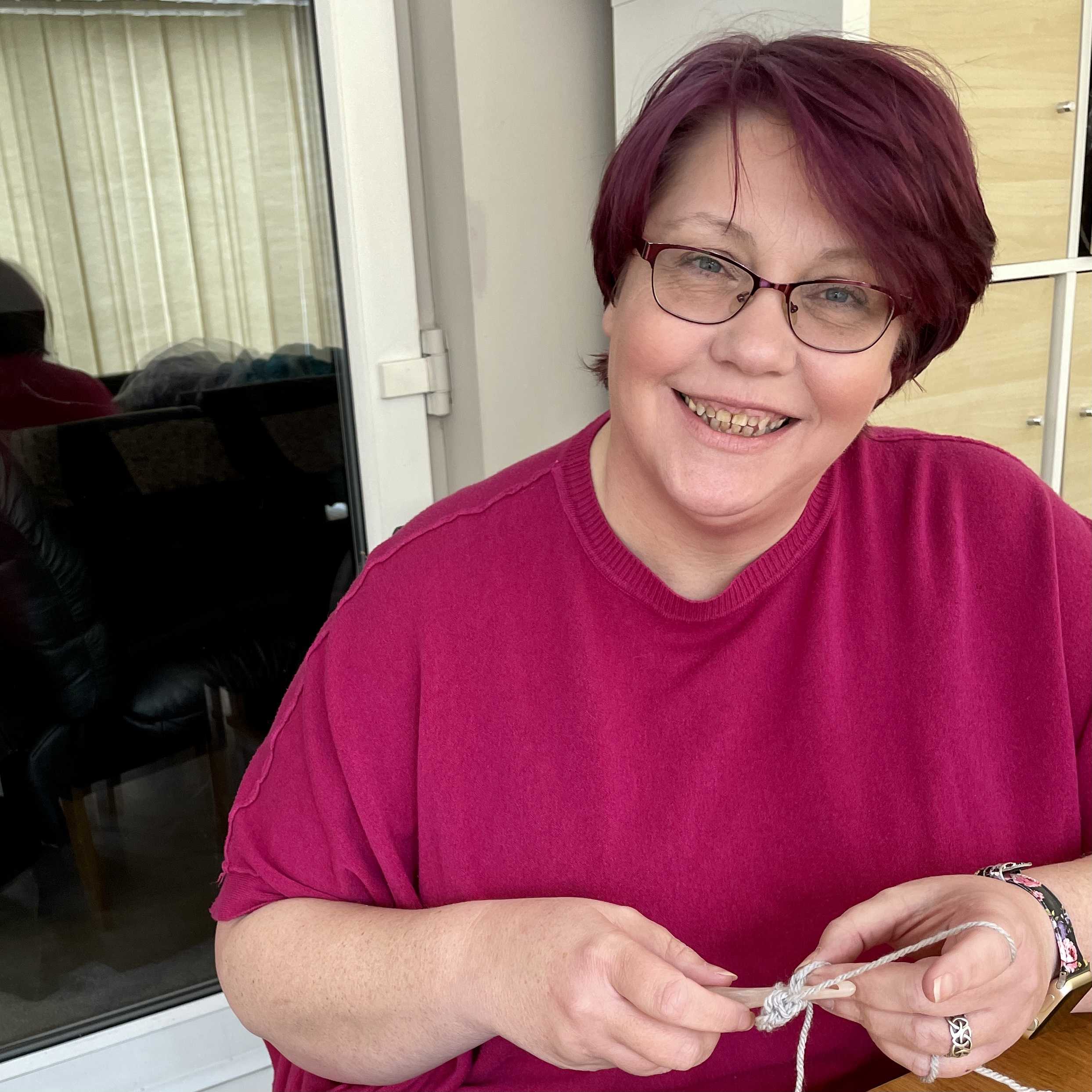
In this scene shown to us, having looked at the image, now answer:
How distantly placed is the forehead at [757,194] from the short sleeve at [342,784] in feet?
1.48

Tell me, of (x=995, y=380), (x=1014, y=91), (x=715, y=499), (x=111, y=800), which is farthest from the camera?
(x=111, y=800)

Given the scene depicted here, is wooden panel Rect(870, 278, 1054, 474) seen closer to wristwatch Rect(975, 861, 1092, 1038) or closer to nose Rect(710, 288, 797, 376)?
nose Rect(710, 288, 797, 376)

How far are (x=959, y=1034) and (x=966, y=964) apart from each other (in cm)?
6

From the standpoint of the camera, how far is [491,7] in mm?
1648

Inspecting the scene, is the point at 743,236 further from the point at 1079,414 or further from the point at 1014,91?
the point at 1079,414

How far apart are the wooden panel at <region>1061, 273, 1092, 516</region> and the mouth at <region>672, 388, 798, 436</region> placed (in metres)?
1.05

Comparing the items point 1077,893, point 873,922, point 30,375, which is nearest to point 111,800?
point 30,375

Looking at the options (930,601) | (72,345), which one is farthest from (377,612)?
(72,345)

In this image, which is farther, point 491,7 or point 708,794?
point 491,7

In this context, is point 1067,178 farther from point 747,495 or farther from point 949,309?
point 747,495

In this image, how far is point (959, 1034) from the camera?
76cm

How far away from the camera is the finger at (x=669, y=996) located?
0.72 m

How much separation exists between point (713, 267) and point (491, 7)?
101cm

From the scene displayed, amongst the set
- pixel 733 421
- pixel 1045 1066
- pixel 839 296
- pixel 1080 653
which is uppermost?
pixel 839 296
